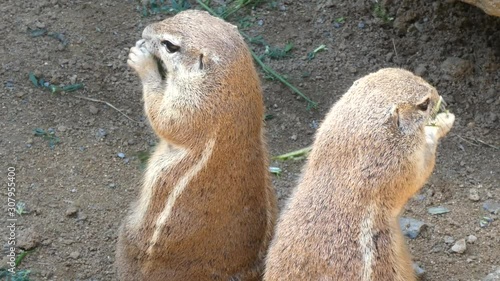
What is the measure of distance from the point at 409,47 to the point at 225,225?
8.56ft

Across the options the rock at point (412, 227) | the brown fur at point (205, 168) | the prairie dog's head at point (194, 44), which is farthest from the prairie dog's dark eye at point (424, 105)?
the rock at point (412, 227)

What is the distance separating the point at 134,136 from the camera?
5.62 meters

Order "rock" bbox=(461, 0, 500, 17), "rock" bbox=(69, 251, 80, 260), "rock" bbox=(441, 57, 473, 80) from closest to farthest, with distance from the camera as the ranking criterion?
"rock" bbox=(461, 0, 500, 17), "rock" bbox=(69, 251, 80, 260), "rock" bbox=(441, 57, 473, 80)

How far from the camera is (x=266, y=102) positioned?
235 inches

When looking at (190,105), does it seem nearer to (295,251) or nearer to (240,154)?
(240,154)

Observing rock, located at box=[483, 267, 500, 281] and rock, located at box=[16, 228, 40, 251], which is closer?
rock, located at box=[483, 267, 500, 281]

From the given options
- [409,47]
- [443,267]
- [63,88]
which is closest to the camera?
[443,267]

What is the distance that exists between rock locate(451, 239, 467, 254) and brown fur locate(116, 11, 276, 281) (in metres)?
1.32

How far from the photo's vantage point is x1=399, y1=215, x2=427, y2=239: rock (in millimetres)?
5141

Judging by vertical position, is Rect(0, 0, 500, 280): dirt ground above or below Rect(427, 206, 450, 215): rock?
above

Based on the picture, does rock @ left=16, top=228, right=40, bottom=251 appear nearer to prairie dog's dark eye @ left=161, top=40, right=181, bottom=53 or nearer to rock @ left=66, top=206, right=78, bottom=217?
rock @ left=66, top=206, right=78, bottom=217

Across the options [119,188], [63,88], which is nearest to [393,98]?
[119,188]

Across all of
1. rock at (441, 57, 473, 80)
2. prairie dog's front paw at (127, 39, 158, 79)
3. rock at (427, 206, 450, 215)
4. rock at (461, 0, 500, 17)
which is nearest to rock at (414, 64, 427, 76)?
rock at (441, 57, 473, 80)

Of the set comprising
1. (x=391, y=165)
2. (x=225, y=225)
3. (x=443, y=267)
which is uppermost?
(x=391, y=165)
